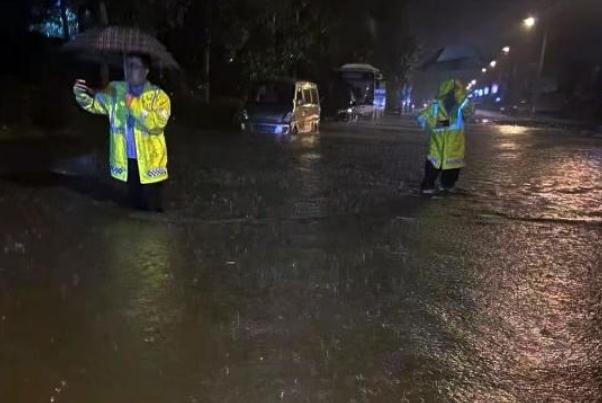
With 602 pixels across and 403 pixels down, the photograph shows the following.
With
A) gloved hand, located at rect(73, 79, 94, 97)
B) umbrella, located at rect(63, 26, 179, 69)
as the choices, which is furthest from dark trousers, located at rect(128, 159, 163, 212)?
umbrella, located at rect(63, 26, 179, 69)

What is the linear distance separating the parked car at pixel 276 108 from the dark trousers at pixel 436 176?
10079mm

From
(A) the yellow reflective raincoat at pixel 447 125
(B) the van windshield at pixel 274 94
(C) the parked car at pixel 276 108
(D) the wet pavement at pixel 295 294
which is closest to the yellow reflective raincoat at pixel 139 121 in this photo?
(D) the wet pavement at pixel 295 294

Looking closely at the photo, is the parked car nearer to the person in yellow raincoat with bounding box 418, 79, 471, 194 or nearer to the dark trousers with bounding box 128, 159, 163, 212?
the person in yellow raincoat with bounding box 418, 79, 471, 194

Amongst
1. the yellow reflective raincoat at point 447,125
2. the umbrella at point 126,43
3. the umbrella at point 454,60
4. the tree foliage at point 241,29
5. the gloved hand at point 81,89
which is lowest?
the yellow reflective raincoat at point 447,125

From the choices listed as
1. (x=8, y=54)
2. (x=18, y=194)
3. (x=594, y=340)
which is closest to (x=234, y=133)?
(x=8, y=54)

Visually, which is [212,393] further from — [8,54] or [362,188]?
[8,54]

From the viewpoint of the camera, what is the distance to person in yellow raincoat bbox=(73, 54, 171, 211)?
268 inches

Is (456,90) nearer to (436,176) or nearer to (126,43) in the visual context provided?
(436,176)

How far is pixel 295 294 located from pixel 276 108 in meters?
15.3

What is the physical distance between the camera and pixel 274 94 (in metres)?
20.0

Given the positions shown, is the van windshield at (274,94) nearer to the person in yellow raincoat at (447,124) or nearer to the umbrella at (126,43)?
Answer: the umbrella at (126,43)

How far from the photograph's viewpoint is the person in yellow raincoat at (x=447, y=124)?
30.1 ft

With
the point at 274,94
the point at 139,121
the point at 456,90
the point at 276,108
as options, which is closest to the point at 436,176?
the point at 456,90

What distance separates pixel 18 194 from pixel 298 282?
469 cm
